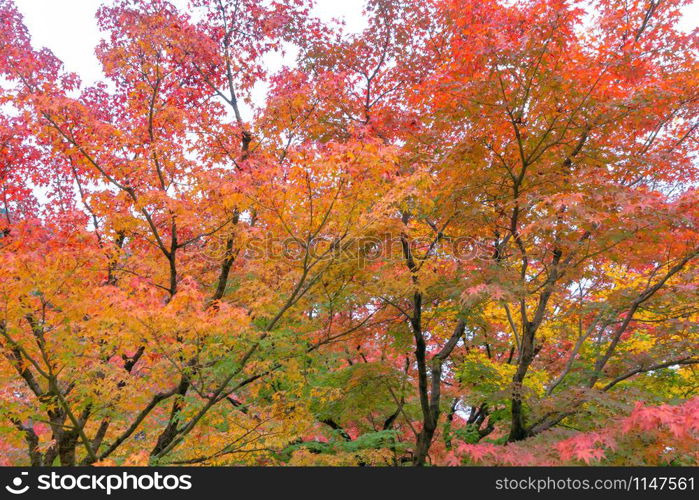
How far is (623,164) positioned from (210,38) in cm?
654

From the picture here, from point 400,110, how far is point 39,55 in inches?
257

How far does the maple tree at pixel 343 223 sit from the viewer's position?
486 cm

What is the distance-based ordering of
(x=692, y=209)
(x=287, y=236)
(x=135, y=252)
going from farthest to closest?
(x=135, y=252) < (x=287, y=236) < (x=692, y=209)

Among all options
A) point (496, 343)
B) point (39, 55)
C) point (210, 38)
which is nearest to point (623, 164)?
point (496, 343)

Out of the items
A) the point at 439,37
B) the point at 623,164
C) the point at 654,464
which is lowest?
the point at 654,464


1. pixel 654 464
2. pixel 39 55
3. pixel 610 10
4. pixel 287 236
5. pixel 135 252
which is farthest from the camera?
pixel 39 55

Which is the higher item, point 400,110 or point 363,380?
point 400,110

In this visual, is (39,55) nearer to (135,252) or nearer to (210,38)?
(210,38)

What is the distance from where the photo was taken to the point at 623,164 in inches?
241

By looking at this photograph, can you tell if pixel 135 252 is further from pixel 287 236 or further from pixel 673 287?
pixel 673 287

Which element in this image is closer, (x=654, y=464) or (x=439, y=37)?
(x=654, y=464)

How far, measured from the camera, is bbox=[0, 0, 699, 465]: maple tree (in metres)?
4.86

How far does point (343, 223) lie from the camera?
16.7 feet
